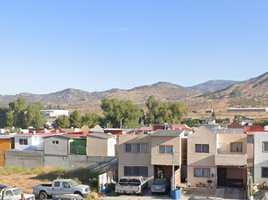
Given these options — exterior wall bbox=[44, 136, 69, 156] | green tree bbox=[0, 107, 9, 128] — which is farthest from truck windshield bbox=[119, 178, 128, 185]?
green tree bbox=[0, 107, 9, 128]

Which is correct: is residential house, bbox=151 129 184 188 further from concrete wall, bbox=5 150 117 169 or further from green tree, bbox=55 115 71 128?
green tree, bbox=55 115 71 128

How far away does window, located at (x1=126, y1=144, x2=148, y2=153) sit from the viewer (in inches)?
1416

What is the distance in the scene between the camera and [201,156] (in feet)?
111

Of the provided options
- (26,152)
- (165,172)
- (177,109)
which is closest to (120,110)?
(177,109)

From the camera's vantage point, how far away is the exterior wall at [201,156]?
3362 centimetres

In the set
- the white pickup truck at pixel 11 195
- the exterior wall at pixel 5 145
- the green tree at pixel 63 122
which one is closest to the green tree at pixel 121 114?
the green tree at pixel 63 122

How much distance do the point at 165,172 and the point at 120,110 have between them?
57.4 meters

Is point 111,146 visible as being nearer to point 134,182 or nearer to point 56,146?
point 56,146

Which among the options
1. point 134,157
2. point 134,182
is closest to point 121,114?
point 134,157

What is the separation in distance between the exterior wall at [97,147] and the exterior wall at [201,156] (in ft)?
39.4

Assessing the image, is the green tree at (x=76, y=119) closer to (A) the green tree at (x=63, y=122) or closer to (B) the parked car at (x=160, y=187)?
(A) the green tree at (x=63, y=122)

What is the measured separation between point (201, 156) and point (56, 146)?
721 inches

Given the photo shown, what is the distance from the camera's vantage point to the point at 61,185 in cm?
3022

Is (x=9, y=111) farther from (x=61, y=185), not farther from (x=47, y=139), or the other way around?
(x=61, y=185)
